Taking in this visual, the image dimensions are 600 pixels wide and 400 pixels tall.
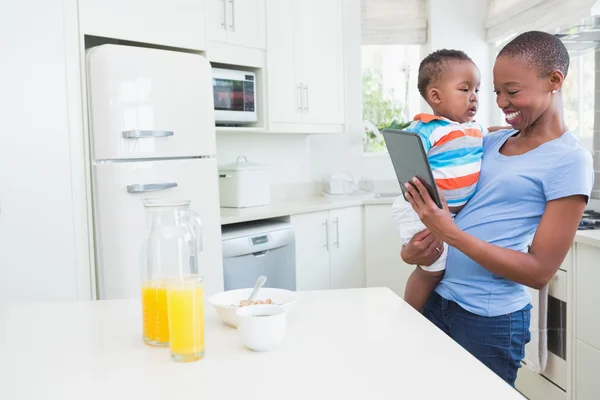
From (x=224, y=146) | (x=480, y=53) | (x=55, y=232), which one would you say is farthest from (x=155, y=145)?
(x=480, y=53)

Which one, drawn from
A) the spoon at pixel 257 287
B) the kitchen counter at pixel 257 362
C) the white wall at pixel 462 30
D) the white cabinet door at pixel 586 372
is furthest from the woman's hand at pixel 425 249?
the white wall at pixel 462 30

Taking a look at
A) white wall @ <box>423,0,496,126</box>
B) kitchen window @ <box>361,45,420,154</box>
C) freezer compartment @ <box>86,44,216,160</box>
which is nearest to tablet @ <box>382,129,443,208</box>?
freezer compartment @ <box>86,44,216,160</box>

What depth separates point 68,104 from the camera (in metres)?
2.53

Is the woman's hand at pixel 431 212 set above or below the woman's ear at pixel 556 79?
below

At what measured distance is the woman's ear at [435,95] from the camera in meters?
1.84

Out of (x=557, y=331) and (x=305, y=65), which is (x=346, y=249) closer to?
(x=305, y=65)

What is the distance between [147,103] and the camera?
271 cm

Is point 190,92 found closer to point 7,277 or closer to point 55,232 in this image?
point 55,232

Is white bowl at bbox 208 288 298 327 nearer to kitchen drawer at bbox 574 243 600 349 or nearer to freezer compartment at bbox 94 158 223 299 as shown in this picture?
freezer compartment at bbox 94 158 223 299

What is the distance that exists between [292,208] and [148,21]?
4.22 ft

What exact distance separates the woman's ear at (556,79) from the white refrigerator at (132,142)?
168 centimetres

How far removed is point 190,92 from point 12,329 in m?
1.73

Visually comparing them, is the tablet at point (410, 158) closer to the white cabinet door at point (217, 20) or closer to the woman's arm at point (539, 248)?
the woman's arm at point (539, 248)

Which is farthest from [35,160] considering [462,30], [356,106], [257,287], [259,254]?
[462,30]
